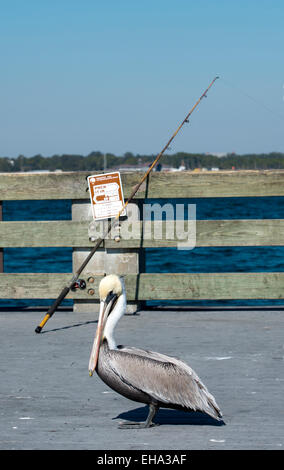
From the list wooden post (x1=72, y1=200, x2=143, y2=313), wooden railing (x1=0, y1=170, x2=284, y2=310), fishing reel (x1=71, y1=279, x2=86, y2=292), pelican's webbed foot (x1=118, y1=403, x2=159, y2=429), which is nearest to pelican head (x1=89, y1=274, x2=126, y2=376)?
pelican's webbed foot (x1=118, y1=403, x2=159, y2=429)

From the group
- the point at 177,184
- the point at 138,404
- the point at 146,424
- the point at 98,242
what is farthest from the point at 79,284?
the point at 146,424

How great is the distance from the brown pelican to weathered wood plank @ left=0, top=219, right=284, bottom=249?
4095 millimetres

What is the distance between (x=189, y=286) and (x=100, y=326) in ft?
13.6

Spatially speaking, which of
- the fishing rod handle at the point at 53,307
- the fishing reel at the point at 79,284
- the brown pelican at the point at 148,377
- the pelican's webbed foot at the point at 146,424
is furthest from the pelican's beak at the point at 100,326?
the fishing reel at the point at 79,284

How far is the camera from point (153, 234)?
905 cm

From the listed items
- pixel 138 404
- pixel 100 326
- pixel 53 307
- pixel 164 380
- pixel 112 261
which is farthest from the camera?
pixel 112 261

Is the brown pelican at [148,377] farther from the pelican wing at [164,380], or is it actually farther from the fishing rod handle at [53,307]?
the fishing rod handle at [53,307]

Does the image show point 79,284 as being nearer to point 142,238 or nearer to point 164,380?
point 142,238

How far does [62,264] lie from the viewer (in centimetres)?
3353

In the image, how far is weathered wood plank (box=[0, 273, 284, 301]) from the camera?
8945mm

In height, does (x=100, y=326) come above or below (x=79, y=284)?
above

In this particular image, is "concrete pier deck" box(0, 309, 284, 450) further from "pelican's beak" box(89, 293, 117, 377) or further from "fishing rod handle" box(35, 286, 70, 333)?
"pelican's beak" box(89, 293, 117, 377)
